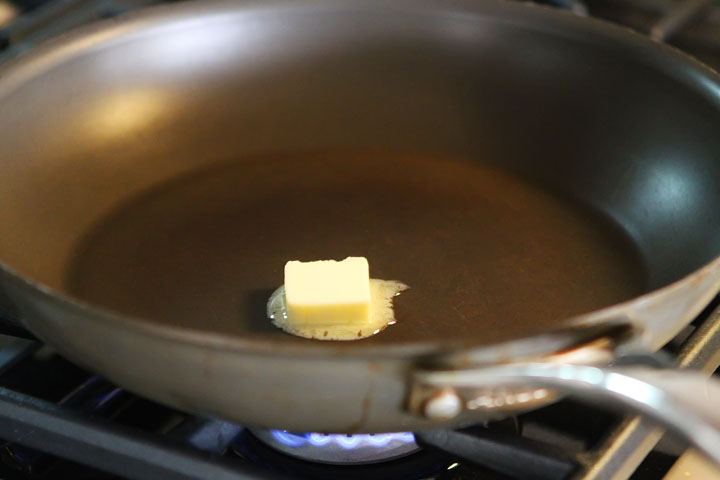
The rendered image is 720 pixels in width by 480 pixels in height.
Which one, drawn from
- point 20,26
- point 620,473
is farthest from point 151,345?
point 20,26

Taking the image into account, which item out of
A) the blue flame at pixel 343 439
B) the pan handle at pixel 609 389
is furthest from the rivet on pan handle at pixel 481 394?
the blue flame at pixel 343 439

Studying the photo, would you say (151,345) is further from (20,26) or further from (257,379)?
(20,26)

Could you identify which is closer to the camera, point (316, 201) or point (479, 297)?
point (479, 297)

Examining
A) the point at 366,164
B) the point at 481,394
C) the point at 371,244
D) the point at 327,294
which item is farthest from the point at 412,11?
the point at 481,394

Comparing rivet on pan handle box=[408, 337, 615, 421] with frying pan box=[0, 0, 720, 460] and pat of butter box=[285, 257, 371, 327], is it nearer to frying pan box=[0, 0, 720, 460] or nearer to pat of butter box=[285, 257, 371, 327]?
frying pan box=[0, 0, 720, 460]

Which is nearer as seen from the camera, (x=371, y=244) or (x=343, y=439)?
(x=343, y=439)

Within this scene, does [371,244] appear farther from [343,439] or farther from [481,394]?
[481,394]

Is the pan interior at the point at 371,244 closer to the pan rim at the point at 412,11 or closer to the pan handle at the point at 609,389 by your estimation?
the pan rim at the point at 412,11
